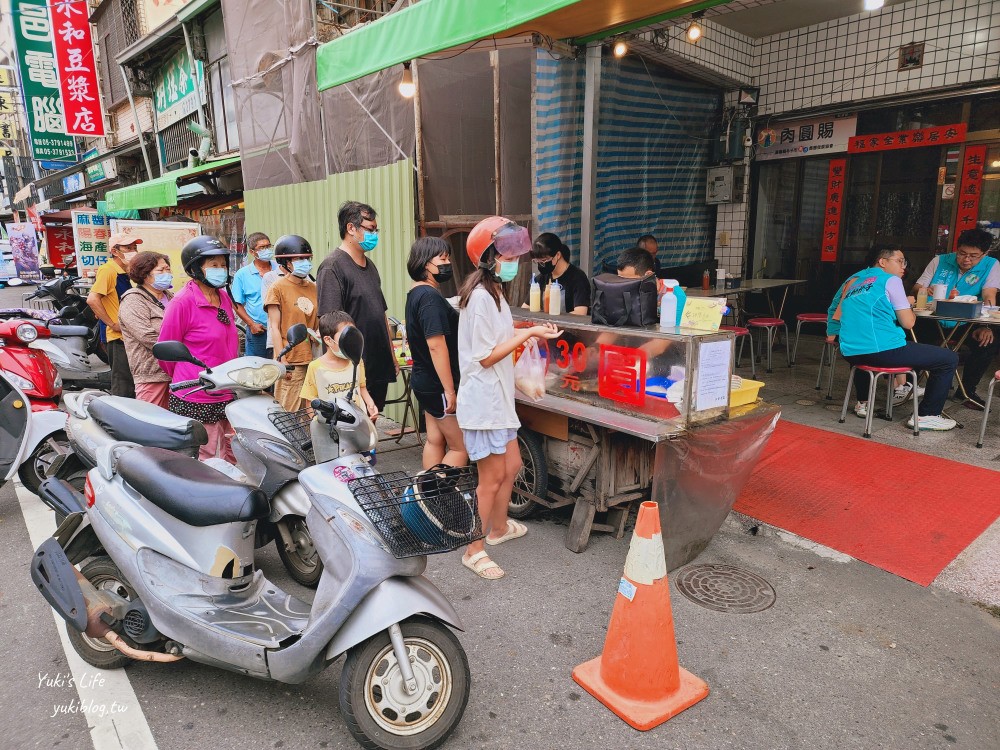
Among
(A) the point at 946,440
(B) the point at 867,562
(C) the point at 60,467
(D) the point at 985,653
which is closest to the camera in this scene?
(D) the point at 985,653

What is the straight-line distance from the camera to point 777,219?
9.67 meters

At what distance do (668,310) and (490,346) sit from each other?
4.06 ft

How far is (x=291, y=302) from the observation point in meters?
4.92

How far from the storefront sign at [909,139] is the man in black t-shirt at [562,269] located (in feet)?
19.5

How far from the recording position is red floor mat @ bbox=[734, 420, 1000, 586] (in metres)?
3.87

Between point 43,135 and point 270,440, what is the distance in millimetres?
19761

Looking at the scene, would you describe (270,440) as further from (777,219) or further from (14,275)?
(14,275)

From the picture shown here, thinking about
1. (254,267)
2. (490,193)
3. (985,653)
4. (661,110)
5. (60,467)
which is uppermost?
(661,110)

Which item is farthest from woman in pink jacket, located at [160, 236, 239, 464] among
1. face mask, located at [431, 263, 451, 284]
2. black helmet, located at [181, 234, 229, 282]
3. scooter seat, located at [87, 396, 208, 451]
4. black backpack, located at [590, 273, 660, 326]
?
black backpack, located at [590, 273, 660, 326]

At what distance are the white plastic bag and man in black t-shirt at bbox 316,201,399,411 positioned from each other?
1.09 m

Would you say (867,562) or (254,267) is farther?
(254,267)

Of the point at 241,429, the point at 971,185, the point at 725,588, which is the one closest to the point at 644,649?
the point at 725,588

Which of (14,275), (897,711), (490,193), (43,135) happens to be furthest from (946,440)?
(14,275)

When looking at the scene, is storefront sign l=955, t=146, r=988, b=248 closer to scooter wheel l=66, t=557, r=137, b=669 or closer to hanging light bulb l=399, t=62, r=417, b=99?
hanging light bulb l=399, t=62, r=417, b=99
